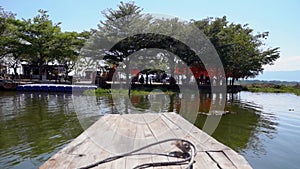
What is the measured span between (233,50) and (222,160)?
19.8 metres

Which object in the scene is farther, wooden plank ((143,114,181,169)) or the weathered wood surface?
wooden plank ((143,114,181,169))

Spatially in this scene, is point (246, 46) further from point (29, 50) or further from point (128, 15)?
point (29, 50)

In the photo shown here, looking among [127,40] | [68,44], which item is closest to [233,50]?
[127,40]

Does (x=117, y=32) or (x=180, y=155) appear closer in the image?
(x=180, y=155)

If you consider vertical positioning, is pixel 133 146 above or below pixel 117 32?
below

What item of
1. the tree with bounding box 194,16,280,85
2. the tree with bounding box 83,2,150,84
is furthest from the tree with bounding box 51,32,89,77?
the tree with bounding box 194,16,280,85

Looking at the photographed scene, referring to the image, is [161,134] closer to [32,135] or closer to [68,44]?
[32,135]

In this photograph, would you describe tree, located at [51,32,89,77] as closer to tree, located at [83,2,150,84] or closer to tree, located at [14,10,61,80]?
tree, located at [14,10,61,80]

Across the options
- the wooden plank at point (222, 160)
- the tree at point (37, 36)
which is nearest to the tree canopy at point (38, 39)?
the tree at point (37, 36)

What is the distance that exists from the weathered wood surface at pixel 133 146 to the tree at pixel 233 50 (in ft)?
54.1

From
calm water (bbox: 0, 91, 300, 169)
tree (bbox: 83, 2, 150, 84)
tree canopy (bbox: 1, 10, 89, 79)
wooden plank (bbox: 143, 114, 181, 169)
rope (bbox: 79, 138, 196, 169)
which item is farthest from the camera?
tree canopy (bbox: 1, 10, 89, 79)

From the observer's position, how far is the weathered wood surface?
205cm

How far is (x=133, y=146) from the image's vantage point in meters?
2.57

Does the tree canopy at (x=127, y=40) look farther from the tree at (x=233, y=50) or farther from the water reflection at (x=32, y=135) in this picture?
the water reflection at (x=32, y=135)
